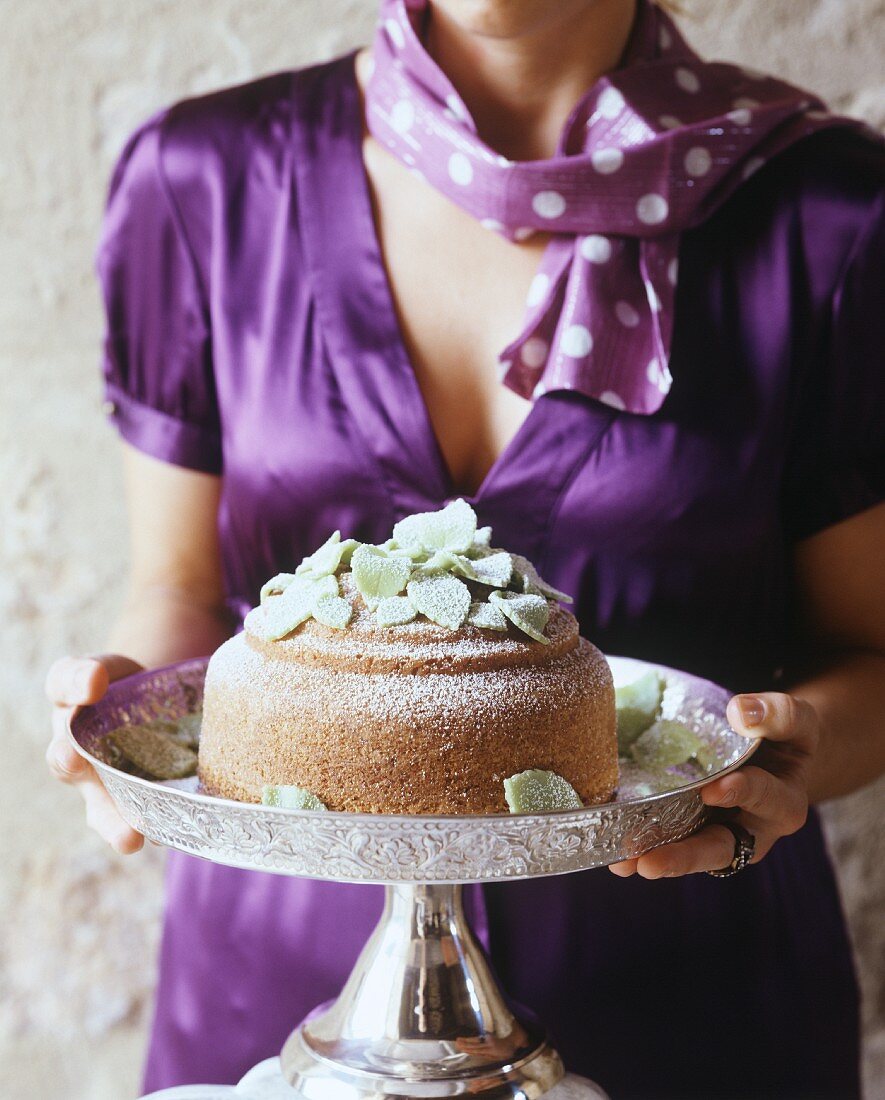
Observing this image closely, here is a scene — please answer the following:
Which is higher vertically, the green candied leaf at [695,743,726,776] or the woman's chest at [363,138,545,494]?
the woman's chest at [363,138,545,494]

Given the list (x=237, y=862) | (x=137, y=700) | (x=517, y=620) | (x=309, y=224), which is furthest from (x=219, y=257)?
(x=237, y=862)

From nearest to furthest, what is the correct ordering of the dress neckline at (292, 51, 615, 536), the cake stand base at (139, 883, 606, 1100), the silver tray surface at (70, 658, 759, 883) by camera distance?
the silver tray surface at (70, 658, 759, 883)
the cake stand base at (139, 883, 606, 1100)
the dress neckline at (292, 51, 615, 536)

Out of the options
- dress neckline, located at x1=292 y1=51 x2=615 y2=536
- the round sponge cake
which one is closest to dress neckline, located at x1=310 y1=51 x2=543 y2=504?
dress neckline, located at x1=292 y1=51 x2=615 y2=536

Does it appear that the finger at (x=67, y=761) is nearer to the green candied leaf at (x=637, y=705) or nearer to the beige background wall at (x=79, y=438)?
the green candied leaf at (x=637, y=705)

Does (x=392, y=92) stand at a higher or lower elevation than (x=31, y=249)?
higher

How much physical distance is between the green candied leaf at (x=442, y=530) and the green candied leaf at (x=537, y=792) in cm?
16

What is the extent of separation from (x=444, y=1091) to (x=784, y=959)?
586mm

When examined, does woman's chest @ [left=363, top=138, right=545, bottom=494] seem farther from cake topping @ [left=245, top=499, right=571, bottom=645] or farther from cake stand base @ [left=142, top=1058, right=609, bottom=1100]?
cake stand base @ [left=142, top=1058, right=609, bottom=1100]

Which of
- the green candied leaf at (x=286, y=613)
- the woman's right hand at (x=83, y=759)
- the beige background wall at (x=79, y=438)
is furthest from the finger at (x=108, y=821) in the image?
the beige background wall at (x=79, y=438)

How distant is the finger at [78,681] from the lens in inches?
33.6

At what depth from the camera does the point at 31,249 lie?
167 cm

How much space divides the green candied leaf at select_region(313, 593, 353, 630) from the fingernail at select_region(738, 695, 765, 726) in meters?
0.26

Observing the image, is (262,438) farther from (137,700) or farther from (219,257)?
(137,700)

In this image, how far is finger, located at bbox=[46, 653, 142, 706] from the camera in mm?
853
